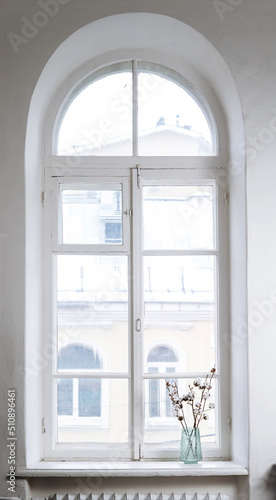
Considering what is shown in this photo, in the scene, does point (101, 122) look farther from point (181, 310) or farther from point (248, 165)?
point (181, 310)

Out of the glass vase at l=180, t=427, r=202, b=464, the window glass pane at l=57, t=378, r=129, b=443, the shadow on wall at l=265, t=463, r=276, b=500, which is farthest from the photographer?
the window glass pane at l=57, t=378, r=129, b=443

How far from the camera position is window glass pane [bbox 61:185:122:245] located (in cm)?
289

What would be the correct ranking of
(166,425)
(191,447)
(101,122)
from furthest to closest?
(101,122)
(166,425)
(191,447)

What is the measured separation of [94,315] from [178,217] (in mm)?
603

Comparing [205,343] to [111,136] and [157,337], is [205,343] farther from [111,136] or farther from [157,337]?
[111,136]

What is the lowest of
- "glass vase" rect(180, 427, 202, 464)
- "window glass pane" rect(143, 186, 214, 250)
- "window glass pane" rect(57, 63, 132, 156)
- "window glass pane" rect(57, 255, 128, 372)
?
"glass vase" rect(180, 427, 202, 464)

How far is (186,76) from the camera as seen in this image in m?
2.96

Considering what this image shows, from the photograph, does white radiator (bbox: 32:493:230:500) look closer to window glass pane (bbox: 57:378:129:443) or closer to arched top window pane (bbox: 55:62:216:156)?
window glass pane (bbox: 57:378:129:443)

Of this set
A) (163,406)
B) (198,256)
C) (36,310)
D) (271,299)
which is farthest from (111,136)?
(163,406)

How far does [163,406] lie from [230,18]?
1755 mm

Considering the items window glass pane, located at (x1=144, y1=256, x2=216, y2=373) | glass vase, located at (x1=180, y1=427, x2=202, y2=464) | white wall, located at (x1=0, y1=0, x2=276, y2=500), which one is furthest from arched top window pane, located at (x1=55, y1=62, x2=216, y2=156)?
glass vase, located at (x1=180, y1=427, x2=202, y2=464)

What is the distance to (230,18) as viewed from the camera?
2695mm

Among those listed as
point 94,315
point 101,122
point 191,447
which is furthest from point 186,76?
point 191,447

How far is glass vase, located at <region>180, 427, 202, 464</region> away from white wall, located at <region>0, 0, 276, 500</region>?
0.33ft
